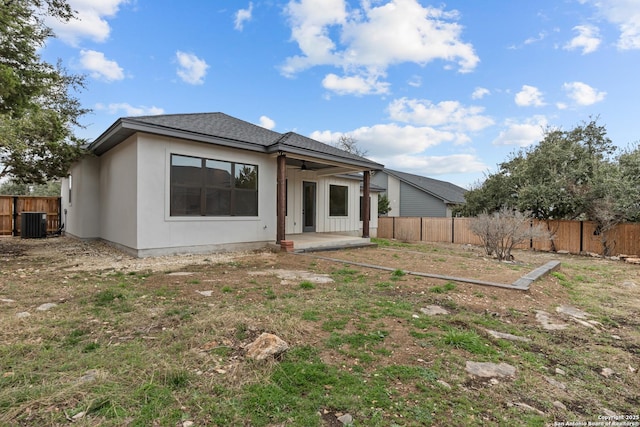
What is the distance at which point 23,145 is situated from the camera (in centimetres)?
913

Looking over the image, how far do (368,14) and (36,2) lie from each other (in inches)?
354

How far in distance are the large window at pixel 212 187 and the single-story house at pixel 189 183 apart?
0.03 metres

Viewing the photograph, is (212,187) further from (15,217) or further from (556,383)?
(15,217)

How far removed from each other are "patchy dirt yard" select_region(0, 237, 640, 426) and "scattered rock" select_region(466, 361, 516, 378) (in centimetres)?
4

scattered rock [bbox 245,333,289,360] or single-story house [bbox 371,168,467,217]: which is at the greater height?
single-story house [bbox 371,168,467,217]

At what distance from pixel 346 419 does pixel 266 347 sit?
101cm

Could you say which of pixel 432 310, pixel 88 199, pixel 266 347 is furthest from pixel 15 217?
pixel 432 310

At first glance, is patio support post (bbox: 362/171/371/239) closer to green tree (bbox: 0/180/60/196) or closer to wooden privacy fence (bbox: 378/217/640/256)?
wooden privacy fence (bbox: 378/217/640/256)

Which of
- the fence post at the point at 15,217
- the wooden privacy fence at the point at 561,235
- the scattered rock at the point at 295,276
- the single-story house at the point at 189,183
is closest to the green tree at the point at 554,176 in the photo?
the wooden privacy fence at the point at 561,235

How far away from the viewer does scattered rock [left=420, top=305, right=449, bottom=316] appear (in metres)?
3.79

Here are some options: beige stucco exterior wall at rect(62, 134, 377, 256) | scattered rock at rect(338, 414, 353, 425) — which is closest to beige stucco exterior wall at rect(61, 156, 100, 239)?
beige stucco exterior wall at rect(62, 134, 377, 256)

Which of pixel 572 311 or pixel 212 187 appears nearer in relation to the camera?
pixel 572 311

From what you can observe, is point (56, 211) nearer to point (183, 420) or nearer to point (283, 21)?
point (283, 21)

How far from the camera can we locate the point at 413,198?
75.0 feet
